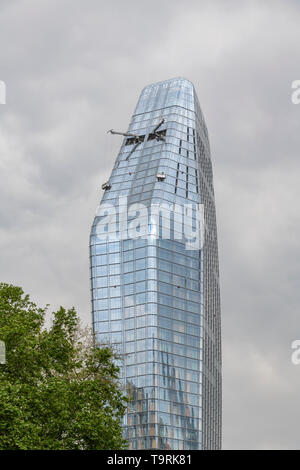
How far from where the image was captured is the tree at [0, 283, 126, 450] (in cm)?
4762

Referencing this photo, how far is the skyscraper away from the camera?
15525 centimetres

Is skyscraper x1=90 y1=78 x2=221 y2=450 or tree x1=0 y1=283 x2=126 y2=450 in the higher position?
skyscraper x1=90 y1=78 x2=221 y2=450

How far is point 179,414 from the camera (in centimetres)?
15525

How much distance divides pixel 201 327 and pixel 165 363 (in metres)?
12.2

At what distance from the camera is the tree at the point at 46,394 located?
47.6 meters

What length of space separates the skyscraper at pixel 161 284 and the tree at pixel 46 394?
92.5 meters

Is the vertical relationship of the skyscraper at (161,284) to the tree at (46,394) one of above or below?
above

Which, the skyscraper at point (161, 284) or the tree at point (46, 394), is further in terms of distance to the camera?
the skyscraper at point (161, 284)

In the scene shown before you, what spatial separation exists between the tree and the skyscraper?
9246 centimetres

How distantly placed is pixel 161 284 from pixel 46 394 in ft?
363

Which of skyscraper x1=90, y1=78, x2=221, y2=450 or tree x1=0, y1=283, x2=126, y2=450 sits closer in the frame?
tree x1=0, y1=283, x2=126, y2=450

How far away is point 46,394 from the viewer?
169 ft
